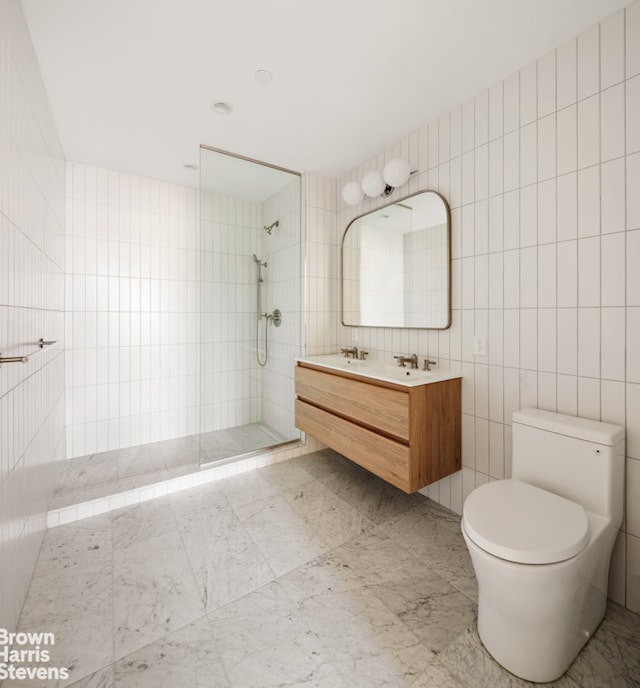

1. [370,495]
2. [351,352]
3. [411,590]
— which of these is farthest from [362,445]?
[351,352]

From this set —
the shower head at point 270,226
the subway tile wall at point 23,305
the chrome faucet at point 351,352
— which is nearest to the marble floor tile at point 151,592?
the subway tile wall at point 23,305

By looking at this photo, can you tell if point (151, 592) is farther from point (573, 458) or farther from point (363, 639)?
point (573, 458)

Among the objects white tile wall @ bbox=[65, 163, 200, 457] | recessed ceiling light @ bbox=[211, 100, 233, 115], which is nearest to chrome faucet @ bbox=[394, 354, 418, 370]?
recessed ceiling light @ bbox=[211, 100, 233, 115]

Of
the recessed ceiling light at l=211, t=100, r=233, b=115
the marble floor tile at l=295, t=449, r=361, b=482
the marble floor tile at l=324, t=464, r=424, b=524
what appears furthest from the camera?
the marble floor tile at l=295, t=449, r=361, b=482

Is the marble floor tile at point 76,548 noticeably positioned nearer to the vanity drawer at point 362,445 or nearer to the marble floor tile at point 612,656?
the vanity drawer at point 362,445

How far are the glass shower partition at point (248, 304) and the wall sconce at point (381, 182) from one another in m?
0.50

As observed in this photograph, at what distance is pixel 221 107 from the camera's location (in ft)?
6.33

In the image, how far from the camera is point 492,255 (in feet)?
5.78

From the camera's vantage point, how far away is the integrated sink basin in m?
1.79

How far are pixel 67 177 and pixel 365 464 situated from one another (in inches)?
121

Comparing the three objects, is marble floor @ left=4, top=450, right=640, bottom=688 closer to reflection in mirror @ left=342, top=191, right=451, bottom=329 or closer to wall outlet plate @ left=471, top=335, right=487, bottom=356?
wall outlet plate @ left=471, top=335, right=487, bottom=356

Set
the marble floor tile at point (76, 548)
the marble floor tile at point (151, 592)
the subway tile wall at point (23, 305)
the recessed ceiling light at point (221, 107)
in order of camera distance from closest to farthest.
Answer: the subway tile wall at point (23, 305) < the marble floor tile at point (151, 592) < the marble floor tile at point (76, 548) < the recessed ceiling light at point (221, 107)

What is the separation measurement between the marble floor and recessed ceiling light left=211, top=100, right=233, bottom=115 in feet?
7.77

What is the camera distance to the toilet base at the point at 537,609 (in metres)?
1.01
